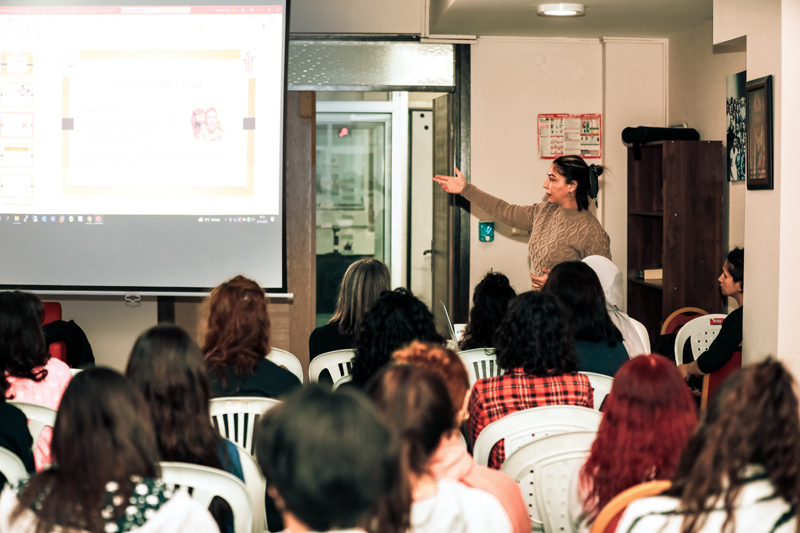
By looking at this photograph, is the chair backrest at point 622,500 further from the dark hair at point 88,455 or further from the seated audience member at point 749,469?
the dark hair at point 88,455

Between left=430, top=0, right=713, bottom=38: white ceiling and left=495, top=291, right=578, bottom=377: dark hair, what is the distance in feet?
8.04

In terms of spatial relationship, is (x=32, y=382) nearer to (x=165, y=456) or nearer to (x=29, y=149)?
(x=165, y=456)

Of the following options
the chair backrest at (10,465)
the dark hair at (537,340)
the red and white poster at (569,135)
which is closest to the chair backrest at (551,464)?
the dark hair at (537,340)

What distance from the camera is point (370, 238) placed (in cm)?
638

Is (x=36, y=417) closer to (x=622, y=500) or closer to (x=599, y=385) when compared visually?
(x=622, y=500)

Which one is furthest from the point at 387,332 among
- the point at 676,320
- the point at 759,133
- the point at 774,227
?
the point at 676,320

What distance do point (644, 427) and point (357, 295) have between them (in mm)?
1756

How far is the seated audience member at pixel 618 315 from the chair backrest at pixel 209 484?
177cm

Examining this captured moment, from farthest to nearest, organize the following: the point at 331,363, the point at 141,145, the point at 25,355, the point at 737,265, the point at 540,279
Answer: the point at 540,279, the point at 141,145, the point at 737,265, the point at 331,363, the point at 25,355

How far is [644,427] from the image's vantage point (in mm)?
1579

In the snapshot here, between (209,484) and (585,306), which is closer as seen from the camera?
(209,484)

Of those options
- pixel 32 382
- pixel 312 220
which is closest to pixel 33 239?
pixel 312 220

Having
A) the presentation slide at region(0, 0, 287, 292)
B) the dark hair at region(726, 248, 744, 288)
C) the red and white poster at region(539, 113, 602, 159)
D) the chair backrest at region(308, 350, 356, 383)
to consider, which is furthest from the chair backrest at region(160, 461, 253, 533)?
the red and white poster at region(539, 113, 602, 159)

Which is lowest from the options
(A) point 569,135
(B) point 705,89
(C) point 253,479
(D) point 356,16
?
(C) point 253,479
